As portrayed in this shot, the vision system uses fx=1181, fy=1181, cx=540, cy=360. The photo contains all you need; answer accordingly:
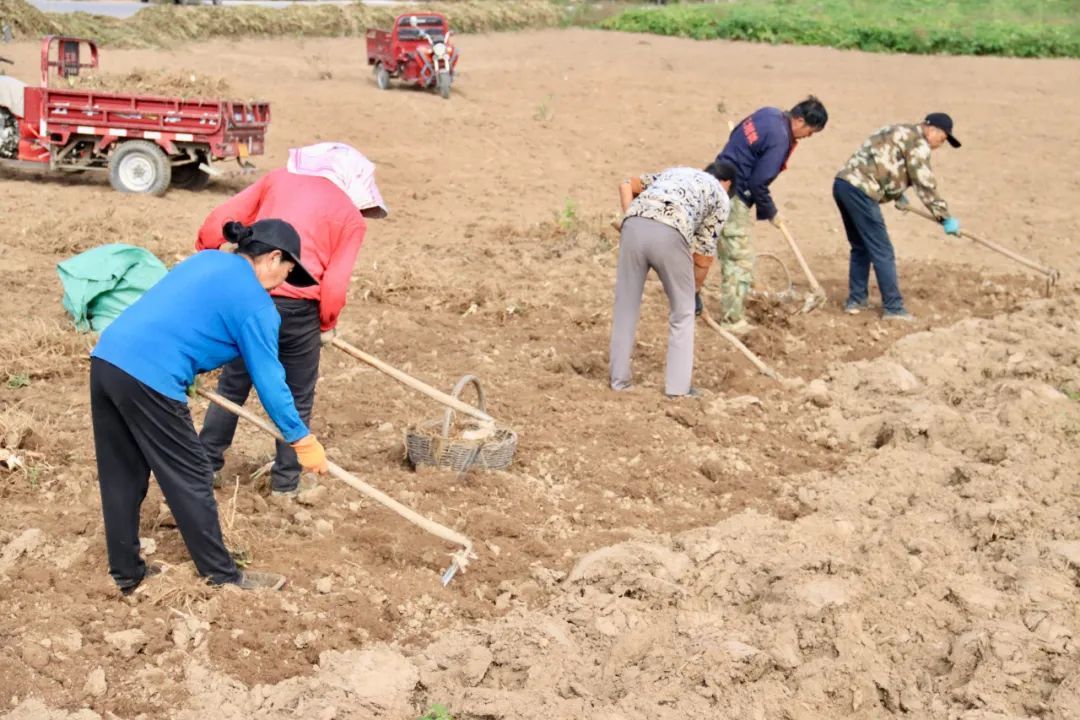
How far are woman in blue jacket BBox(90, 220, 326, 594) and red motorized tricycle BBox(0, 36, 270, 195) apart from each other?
25.6 feet

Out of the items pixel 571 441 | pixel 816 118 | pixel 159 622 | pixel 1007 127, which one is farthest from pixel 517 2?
pixel 159 622

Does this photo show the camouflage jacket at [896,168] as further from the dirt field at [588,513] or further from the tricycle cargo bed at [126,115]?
the tricycle cargo bed at [126,115]

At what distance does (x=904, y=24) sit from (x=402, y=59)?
11.8 m

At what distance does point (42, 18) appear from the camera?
19.5 m

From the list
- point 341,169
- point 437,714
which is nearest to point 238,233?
point 341,169

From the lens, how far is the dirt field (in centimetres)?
434

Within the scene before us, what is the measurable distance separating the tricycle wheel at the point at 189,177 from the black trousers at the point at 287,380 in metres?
7.84

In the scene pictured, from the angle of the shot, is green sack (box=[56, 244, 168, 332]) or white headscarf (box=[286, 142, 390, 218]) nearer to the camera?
white headscarf (box=[286, 142, 390, 218])

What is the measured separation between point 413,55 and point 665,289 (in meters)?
11.4

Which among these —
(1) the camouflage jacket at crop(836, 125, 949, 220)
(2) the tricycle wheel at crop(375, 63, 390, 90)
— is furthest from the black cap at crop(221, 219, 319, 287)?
(2) the tricycle wheel at crop(375, 63, 390, 90)

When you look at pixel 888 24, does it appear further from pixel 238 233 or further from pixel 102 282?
pixel 238 233

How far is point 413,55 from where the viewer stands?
17625 millimetres

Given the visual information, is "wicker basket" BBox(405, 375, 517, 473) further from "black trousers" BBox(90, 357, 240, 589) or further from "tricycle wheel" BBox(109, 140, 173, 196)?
"tricycle wheel" BBox(109, 140, 173, 196)

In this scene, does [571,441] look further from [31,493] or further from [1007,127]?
[1007,127]
